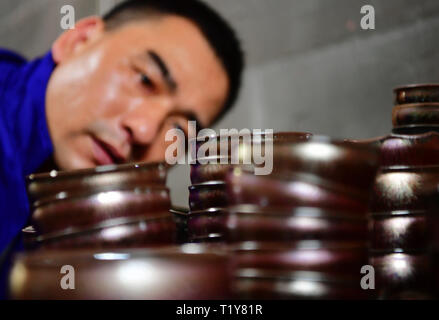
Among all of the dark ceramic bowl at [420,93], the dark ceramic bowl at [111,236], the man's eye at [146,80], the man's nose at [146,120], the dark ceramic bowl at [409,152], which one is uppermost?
the man's eye at [146,80]

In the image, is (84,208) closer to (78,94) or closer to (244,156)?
(244,156)

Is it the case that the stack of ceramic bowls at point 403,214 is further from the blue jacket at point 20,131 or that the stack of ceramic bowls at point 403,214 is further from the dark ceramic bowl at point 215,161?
the blue jacket at point 20,131

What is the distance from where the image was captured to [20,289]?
12.7 inches

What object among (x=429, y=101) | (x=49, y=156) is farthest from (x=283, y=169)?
(x=49, y=156)

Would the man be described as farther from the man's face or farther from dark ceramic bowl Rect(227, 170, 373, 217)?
dark ceramic bowl Rect(227, 170, 373, 217)

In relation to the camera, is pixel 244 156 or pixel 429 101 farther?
pixel 429 101

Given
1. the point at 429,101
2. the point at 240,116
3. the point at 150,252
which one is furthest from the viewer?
the point at 240,116

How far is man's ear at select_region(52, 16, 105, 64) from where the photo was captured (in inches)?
56.8

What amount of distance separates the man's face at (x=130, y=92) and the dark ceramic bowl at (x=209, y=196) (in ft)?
2.04

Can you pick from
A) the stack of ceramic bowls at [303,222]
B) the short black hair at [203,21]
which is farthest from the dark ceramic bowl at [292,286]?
the short black hair at [203,21]

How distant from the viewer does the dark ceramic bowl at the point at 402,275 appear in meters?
0.43

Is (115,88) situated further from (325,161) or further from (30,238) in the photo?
(325,161)

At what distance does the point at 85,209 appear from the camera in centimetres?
40

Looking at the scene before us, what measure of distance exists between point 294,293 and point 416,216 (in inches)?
7.2
